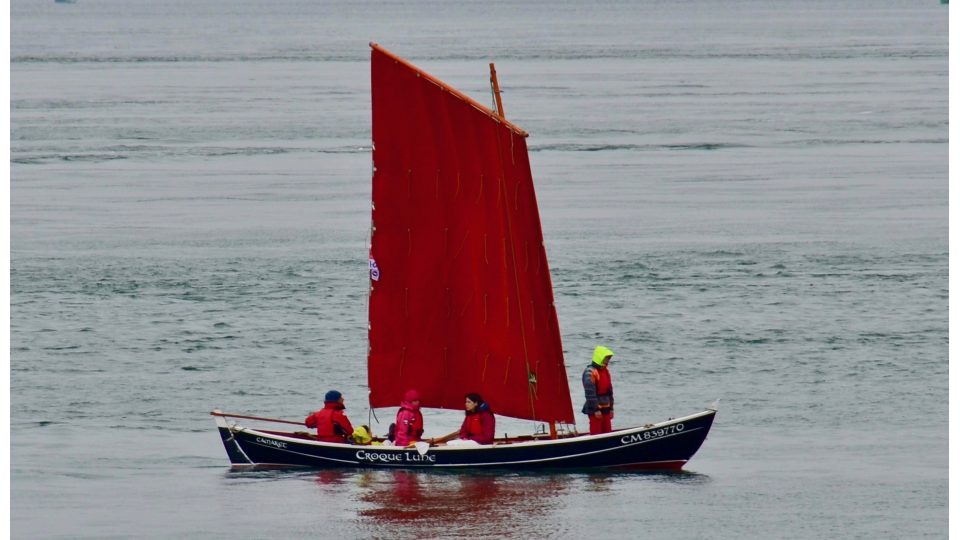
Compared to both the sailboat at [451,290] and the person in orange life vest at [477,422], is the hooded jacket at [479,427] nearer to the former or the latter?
the person in orange life vest at [477,422]

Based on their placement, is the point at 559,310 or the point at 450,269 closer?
the point at 450,269

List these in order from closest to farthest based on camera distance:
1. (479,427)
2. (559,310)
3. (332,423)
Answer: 1. (479,427)
2. (332,423)
3. (559,310)

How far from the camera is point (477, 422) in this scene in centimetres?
2967

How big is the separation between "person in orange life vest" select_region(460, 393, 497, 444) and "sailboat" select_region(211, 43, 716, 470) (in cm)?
35

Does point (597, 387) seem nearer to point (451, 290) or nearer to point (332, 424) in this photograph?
point (451, 290)

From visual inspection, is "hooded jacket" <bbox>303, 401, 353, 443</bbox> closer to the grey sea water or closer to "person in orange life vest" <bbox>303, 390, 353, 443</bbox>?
"person in orange life vest" <bbox>303, 390, 353, 443</bbox>

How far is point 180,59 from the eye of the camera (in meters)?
159

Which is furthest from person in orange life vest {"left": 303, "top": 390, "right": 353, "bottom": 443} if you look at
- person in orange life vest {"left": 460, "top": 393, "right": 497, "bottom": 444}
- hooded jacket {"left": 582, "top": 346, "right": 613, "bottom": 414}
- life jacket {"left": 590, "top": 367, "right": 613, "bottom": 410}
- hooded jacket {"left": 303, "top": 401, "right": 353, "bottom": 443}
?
life jacket {"left": 590, "top": 367, "right": 613, "bottom": 410}

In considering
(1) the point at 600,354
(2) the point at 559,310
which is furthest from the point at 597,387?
(2) the point at 559,310

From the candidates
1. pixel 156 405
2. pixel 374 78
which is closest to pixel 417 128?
pixel 374 78

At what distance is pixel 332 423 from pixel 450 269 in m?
3.28

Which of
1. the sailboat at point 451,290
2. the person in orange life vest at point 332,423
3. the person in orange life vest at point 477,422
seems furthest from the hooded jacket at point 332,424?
the person in orange life vest at point 477,422

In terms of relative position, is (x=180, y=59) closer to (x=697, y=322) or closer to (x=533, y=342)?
(x=697, y=322)

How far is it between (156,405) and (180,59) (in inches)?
4951
